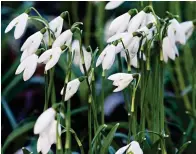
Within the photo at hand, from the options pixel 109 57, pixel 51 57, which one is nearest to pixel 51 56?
pixel 51 57

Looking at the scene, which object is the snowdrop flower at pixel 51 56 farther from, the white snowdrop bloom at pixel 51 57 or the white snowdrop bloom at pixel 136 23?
the white snowdrop bloom at pixel 136 23

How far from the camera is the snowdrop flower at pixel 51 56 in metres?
1.11

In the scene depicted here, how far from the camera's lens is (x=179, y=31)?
1.22 metres

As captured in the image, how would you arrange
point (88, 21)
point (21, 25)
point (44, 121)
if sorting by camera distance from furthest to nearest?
point (88, 21) < point (21, 25) < point (44, 121)

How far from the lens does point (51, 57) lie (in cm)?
113

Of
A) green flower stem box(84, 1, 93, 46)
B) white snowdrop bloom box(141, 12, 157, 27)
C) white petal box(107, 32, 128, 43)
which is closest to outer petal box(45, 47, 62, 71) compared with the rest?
white petal box(107, 32, 128, 43)

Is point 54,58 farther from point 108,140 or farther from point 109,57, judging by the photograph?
point 108,140

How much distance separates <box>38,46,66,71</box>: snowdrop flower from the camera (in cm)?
111

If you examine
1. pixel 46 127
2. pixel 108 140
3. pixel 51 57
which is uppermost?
pixel 51 57

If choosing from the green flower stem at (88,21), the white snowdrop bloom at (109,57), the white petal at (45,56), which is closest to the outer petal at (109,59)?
the white snowdrop bloom at (109,57)

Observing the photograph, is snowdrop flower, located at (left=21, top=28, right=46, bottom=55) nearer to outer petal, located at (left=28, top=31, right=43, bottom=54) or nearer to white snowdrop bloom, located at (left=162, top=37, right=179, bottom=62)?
outer petal, located at (left=28, top=31, right=43, bottom=54)

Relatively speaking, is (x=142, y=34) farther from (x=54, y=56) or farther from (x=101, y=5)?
(x=101, y=5)

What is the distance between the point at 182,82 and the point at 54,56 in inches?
37.0

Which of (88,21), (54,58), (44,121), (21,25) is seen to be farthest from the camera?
(88,21)
